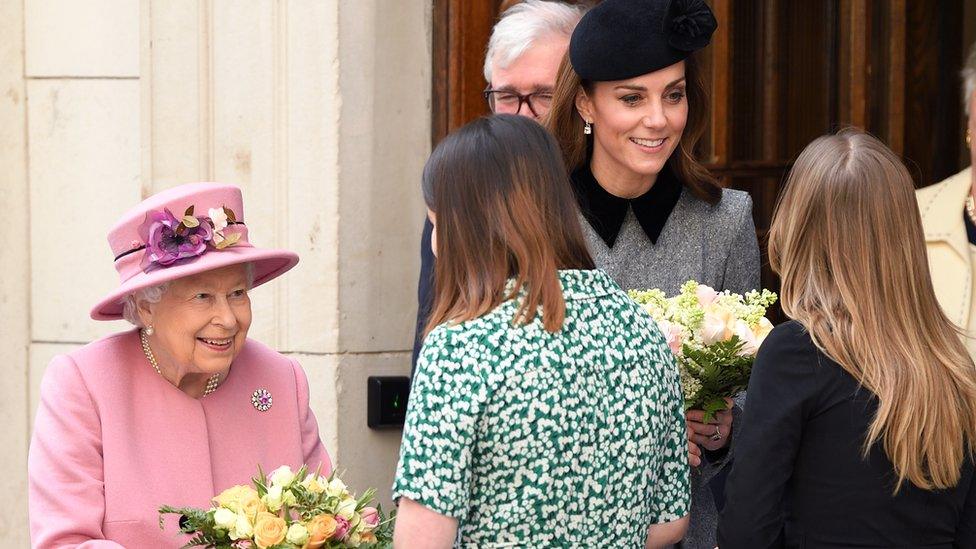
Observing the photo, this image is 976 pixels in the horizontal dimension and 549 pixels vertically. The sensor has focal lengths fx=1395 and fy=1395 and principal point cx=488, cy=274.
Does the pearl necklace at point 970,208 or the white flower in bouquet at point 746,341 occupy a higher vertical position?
the pearl necklace at point 970,208

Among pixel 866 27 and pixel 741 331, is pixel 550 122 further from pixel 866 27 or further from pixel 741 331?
pixel 866 27

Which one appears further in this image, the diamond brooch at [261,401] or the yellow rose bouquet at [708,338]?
the diamond brooch at [261,401]

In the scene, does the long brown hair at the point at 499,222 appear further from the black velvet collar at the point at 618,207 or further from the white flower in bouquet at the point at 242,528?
the black velvet collar at the point at 618,207

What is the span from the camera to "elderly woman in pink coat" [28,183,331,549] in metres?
2.77

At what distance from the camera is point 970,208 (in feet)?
12.4

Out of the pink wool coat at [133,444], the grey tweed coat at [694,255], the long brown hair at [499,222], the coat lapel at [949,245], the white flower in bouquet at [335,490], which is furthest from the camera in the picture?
the coat lapel at [949,245]

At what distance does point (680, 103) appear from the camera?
3.27 metres

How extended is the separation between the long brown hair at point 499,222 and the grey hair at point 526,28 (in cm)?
131

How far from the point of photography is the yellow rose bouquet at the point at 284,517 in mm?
2445

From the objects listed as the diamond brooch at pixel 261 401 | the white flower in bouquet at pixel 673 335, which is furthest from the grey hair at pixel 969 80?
the diamond brooch at pixel 261 401

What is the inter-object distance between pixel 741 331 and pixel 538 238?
696 millimetres

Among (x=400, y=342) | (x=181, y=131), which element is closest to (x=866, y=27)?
(x=400, y=342)

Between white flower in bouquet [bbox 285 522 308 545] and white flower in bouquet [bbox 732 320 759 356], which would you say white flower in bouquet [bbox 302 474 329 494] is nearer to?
white flower in bouquet [bbox 285 522 308 545]

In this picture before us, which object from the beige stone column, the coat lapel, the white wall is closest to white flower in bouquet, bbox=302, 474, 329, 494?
the white wall
